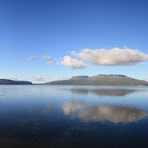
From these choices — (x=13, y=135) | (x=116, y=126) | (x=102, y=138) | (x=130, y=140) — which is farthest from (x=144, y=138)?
(x=13, y=135)

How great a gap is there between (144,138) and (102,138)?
4.76m

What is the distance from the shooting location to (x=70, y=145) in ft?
73.6

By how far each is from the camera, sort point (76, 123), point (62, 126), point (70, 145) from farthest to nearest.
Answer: point (76, 123) → point (62, 126) → point (70, 145)

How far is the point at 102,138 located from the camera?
25.3 meters

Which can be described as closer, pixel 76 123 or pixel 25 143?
pixel 25 143

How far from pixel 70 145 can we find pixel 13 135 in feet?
24.6

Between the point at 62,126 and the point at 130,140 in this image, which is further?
the point at 62,126

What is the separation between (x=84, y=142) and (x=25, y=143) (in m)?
6.23

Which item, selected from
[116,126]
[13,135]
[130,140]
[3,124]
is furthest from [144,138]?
[3,124]

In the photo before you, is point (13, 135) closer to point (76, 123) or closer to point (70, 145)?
point (70, 145)

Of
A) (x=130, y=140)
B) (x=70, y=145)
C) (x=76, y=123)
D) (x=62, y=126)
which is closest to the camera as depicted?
(x=70, y=145)

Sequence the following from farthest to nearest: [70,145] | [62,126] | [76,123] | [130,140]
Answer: [76,123], [62,126], [130,140], [70,145]

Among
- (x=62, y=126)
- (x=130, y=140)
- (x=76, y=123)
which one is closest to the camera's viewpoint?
(x=130, y=140)

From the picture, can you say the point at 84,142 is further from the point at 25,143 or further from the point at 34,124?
the point at 34,124
